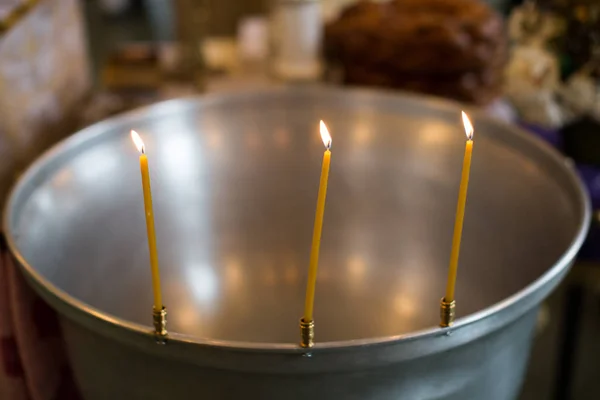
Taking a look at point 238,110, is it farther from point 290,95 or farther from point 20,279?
point 20,279

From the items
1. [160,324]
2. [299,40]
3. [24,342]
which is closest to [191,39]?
[299,40]

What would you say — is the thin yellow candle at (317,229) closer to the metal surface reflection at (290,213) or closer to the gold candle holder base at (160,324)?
the gold candle holder base at (160,324)

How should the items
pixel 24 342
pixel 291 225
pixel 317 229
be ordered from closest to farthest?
pixel 317 229 → pixel 24 342 → pixel 291 225

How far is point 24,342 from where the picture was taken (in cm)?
59

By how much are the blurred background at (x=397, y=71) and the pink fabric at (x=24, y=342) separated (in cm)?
15

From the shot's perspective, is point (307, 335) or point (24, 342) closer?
point (307, 335)

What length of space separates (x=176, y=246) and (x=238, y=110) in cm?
17

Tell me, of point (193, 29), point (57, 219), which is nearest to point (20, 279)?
point (57, 219)

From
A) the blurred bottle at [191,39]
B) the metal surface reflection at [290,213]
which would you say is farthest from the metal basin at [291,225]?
the blurred bottle at [191,39]

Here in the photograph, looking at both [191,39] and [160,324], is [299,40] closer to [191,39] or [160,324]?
[191,39]

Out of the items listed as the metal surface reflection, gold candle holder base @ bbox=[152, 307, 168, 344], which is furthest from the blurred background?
gold candle holder base @ bbox=[152, 307, 168, 344]

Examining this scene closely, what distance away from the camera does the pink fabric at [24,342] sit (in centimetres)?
59

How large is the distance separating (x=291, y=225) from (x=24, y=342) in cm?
32

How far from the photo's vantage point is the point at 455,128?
77 cm
